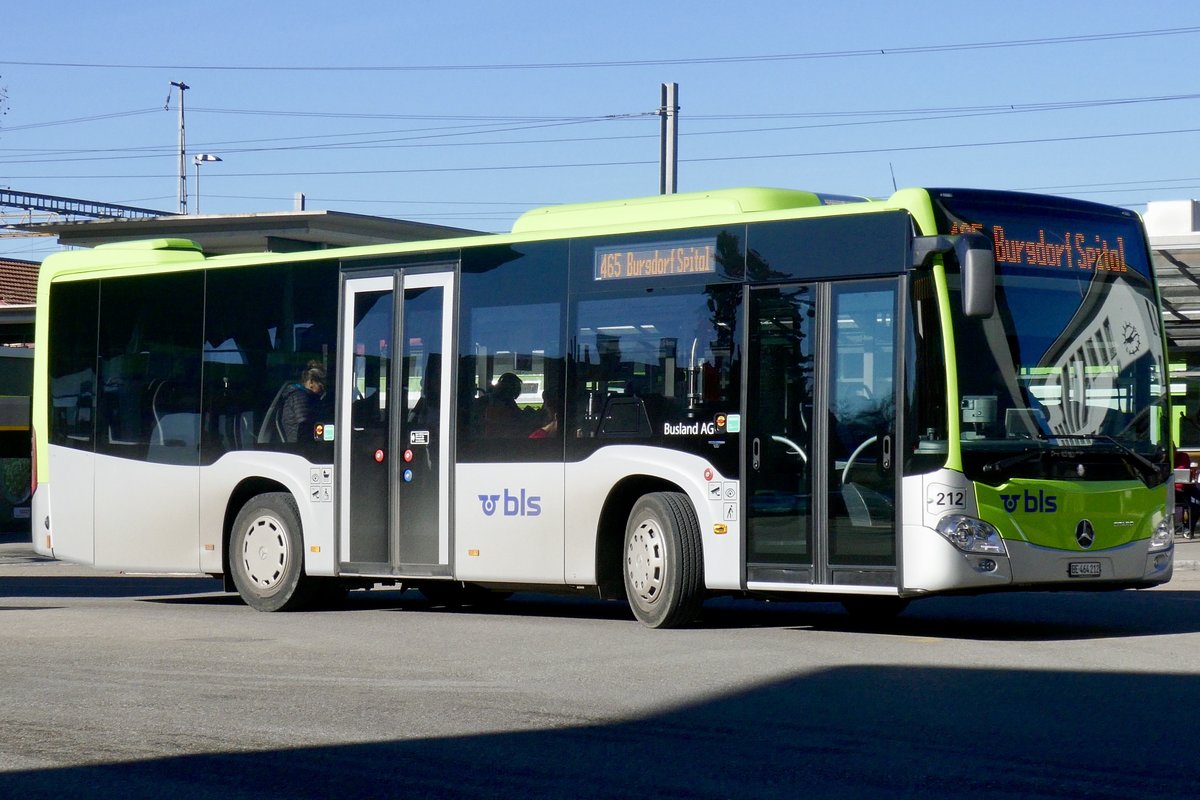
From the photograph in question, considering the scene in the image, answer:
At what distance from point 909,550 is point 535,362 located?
371 cm

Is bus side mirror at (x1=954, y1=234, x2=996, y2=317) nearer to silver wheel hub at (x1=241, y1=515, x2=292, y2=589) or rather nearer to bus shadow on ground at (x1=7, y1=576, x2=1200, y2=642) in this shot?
bus shadow on ground at (x1=7, y1=576, x2=1200, y2=642)

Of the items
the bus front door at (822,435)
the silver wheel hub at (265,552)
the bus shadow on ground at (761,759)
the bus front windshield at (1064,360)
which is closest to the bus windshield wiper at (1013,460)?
the bus front windshield at (1064,360)

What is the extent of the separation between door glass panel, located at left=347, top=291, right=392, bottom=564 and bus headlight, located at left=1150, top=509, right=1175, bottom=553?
6.20 metres

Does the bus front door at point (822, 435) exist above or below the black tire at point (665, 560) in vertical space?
above

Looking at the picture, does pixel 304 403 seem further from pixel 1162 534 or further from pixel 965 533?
pixel 1162 534

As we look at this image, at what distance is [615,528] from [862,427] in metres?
2.42

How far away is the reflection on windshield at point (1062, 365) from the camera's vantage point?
12.2m

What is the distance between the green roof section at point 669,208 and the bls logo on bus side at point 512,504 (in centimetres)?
215

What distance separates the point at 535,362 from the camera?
1444 cm

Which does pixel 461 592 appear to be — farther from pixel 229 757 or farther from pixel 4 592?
pixel 229 757

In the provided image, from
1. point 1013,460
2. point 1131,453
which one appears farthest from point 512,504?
point 1131,453

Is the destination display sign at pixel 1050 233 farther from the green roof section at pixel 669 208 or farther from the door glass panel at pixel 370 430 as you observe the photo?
the door glass panel at pixel 370 430

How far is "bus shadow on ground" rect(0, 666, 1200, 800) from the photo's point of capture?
6.86 metres

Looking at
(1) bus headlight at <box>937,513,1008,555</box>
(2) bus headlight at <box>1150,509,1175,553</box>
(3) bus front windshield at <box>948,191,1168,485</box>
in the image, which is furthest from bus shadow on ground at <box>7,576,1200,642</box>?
(3) bus front windshield at <box>948,191,1168,485</box>
